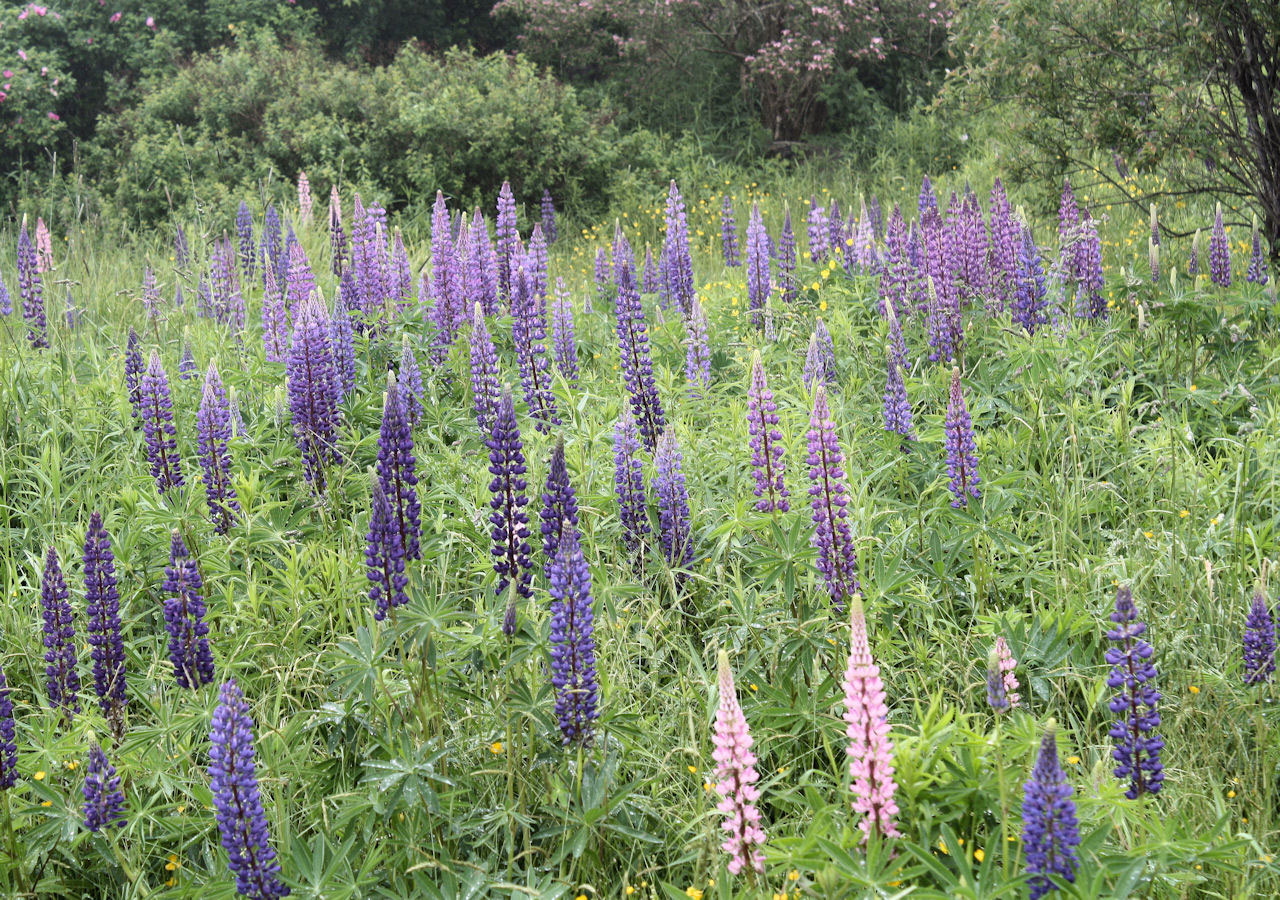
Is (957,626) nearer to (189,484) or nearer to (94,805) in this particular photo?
(94,805)

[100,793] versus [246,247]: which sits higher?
[246,247]

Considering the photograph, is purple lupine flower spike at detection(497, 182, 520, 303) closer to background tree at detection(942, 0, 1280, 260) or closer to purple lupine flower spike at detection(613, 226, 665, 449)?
purple lupine flower spike at detection(613, 226, 665, 449)

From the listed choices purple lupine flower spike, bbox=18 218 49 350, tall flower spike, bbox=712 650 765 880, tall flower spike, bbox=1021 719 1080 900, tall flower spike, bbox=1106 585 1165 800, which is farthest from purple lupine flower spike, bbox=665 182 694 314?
tall flower spike, bbox=1021 719 1080 900

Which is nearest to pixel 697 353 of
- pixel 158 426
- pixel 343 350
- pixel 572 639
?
pixel 343 350

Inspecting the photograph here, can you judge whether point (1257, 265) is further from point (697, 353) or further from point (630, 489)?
point (630, 489)

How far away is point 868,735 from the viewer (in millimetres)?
2018

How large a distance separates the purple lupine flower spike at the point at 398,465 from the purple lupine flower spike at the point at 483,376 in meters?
1.45

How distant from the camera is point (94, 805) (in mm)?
2553

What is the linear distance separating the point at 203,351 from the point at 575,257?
16.6ft

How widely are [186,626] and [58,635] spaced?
364 millimetres

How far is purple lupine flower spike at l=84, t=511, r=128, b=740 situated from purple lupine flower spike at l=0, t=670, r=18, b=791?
0.26 metres

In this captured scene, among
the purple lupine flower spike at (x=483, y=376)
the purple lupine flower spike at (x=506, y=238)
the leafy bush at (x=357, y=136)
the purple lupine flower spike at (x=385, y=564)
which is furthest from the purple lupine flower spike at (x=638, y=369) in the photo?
the leafy bush at (x=357, y=136)

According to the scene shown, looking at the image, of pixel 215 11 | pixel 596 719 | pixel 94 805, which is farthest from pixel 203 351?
pixel 215 11

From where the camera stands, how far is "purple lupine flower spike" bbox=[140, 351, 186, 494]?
388 cm
